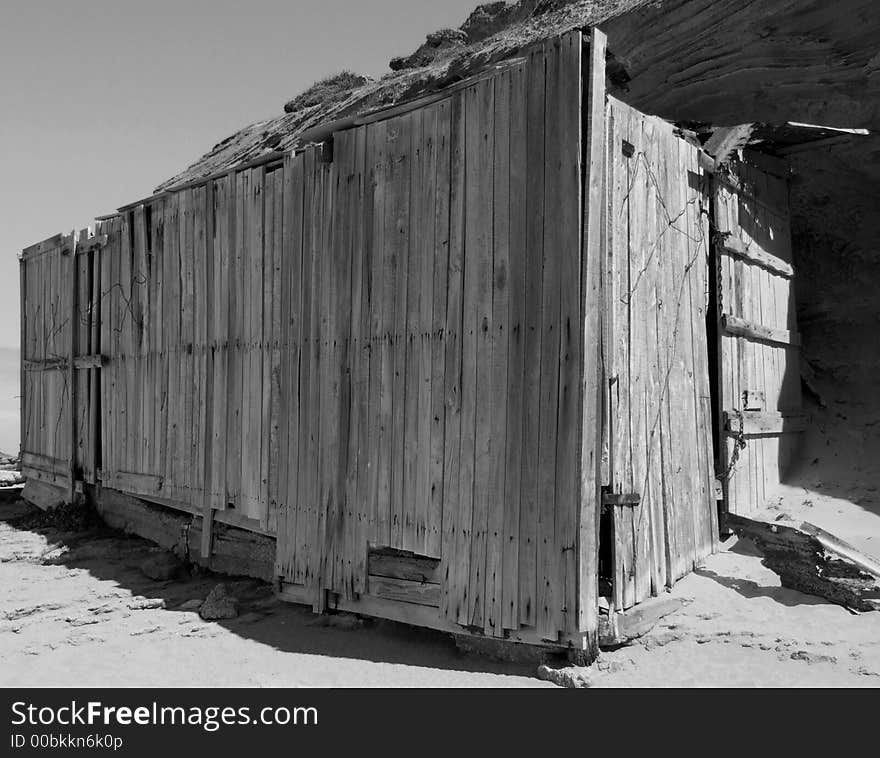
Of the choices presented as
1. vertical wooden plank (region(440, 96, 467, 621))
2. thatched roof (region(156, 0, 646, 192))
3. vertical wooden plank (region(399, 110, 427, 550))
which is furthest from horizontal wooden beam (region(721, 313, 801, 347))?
thatched roof (region(156, 0, 646, 192))

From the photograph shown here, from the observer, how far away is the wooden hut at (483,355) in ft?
15.8

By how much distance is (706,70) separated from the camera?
8.98 metres

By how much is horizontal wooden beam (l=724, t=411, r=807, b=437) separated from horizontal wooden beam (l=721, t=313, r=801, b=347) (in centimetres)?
65

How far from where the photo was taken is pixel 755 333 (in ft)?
22.7

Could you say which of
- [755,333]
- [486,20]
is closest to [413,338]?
[755,333]

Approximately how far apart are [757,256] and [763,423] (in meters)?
1.46

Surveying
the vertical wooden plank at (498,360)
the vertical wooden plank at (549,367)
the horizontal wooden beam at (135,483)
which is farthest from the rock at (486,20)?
the vertical wooden plank at (549,367)

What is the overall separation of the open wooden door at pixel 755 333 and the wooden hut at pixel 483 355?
1.2 inches

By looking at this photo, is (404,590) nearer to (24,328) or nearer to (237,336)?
(237,336)

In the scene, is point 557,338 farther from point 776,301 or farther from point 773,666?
point 776,301

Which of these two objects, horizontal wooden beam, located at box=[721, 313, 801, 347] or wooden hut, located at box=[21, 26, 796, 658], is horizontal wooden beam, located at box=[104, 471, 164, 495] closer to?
wooden hut, located at box=[21, 26, 796, 658]

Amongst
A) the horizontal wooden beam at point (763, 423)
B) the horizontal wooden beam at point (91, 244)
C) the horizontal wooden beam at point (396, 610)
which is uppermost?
the horizontal wooden beam at point (91, 244)

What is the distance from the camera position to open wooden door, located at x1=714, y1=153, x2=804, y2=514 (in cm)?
654

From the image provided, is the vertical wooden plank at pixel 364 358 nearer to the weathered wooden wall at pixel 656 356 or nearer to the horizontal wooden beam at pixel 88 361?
the weathered wooden wall at pixel 656 356
